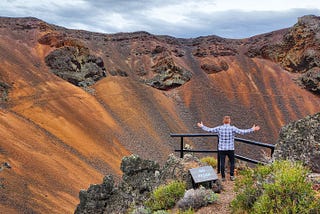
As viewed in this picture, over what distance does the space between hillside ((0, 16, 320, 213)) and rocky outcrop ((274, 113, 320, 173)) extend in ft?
32.0

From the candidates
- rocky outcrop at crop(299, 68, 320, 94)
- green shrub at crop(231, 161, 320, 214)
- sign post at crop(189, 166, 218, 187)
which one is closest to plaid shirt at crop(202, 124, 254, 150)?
sign post at crop(189, 166, 218, 187)

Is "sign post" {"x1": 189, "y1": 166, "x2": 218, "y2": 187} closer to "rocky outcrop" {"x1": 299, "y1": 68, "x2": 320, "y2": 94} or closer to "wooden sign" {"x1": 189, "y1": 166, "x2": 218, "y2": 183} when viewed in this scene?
"wooden sign" {"x1": 189, "y1": 166, "x2": 218, "y2": 183}

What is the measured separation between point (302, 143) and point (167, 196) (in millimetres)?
2848

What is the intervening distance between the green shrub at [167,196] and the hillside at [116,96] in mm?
7304

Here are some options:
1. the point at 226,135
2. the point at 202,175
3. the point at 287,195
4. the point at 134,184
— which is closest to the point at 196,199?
the point at 202,175

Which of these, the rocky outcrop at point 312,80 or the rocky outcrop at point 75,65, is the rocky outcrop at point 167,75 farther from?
the rocky outcrop at point 312,80

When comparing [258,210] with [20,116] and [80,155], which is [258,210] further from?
[20,116]

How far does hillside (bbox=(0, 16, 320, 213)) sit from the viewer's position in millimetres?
17953

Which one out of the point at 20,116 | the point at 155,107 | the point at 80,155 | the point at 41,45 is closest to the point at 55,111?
the point at 20,116

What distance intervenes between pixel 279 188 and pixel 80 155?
59.5 feet

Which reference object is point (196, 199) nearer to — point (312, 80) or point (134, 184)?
point (134, 184)

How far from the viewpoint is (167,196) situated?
717 cm

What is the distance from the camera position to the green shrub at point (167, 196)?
7.07m

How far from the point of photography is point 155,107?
34.8 meters
